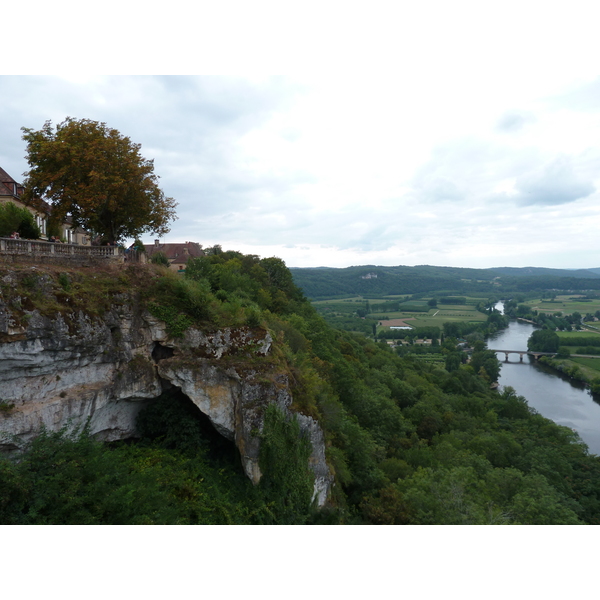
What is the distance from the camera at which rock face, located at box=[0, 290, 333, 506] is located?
35.4 feet

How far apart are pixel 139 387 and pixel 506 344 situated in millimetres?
113891

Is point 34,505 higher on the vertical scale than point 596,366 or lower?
higher

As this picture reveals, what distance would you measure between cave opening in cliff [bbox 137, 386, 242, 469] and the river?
45.2 meters

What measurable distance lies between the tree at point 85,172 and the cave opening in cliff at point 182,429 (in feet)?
29.6

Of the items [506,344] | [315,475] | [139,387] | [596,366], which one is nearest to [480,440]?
[315,475]

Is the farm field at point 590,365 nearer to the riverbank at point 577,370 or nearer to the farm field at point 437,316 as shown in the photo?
the riverbank at point 577,370

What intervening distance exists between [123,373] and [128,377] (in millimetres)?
248

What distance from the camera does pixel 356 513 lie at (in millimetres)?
15781

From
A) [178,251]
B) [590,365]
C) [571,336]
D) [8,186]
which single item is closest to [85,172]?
[8,186]

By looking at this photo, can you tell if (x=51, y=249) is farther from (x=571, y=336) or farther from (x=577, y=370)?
(x=571, y=336)

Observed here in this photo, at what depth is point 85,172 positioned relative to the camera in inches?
605

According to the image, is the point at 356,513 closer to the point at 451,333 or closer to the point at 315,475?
the point at 315,475

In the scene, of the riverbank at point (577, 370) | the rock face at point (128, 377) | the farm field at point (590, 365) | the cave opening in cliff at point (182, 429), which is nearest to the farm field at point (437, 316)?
the riverbank at point (577, 370)

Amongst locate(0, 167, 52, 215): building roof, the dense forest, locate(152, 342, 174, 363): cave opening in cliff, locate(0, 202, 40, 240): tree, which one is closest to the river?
the dense forest
